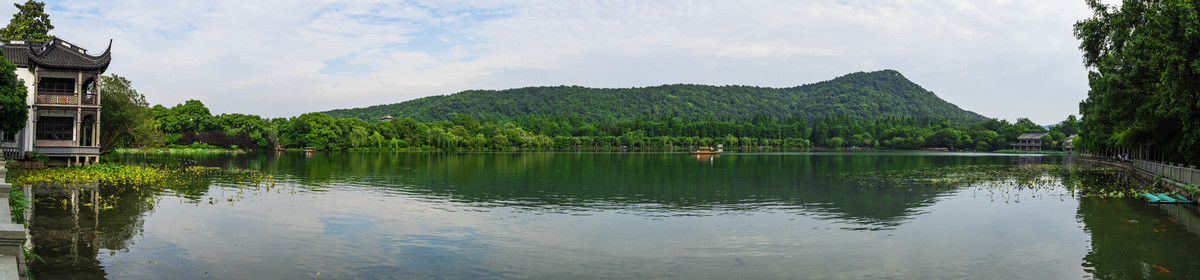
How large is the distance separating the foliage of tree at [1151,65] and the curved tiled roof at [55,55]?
43.8m

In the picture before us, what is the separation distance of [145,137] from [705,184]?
3565cm

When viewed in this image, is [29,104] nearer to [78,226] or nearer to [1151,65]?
[78,226]

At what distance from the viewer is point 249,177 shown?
35.2 metres

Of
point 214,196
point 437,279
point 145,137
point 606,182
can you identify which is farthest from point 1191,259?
point 145,137

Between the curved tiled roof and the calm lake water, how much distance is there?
13203mm

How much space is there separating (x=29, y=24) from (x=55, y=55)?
2043 cm

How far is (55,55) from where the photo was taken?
33969 mm

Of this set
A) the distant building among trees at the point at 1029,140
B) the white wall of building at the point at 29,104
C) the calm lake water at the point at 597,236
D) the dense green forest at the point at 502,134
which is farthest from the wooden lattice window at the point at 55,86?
the distant building among trees at the point at 1029,140

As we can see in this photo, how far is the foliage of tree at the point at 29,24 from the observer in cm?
4753

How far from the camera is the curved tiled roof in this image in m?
33.2

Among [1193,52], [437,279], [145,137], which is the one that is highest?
[1193,52]

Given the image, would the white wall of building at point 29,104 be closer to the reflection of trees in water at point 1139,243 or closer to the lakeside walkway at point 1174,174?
the reflection of trees in water at point 1139,243

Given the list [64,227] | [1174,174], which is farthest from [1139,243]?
[64,227]

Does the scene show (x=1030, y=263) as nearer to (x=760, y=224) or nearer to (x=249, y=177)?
(x=760, y=224)
